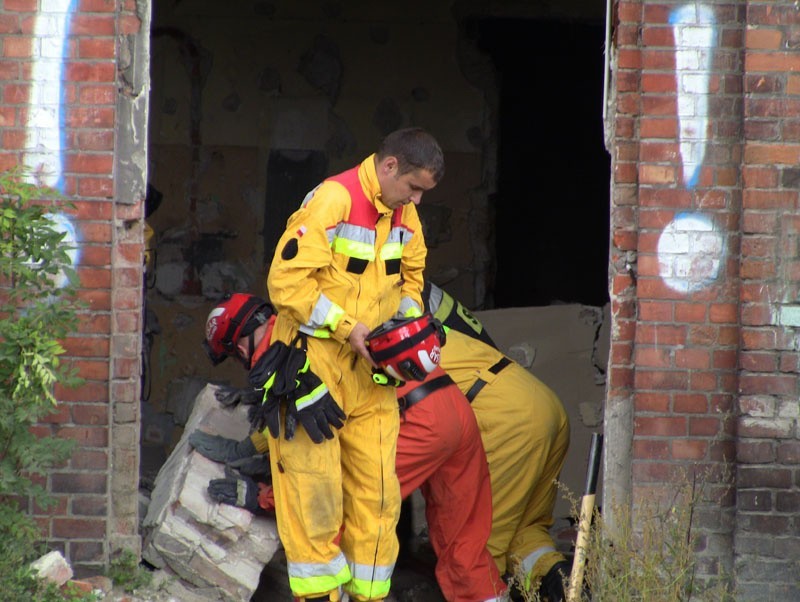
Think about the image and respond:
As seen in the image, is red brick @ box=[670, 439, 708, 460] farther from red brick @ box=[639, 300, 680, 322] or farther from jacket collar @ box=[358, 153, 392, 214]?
jacket collar @ box=[358, 153, 392, 214]

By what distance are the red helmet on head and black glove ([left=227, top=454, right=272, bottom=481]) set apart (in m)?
0.54

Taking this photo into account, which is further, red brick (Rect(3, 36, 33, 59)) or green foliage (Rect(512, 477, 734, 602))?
red brick (Rect(3, 36, 33, 59))

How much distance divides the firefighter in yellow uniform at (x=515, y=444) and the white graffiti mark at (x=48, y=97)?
2.14 m

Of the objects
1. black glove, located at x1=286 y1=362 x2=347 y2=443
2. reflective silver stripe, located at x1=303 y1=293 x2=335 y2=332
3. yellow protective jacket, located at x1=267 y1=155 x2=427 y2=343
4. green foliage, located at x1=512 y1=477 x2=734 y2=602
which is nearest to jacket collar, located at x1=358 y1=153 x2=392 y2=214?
yellow protective jacket, located at x1=267 y1=155 x2=427 y2=343

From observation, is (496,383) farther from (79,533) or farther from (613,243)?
(79,533)

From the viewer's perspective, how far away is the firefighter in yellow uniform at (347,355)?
4.55m

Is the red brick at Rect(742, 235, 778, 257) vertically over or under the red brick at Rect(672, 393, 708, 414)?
over

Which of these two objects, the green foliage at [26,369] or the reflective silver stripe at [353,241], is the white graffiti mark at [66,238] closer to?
the green foliage at [26,369]

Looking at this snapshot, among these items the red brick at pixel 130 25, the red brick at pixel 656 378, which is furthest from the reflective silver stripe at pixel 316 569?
the red brick at pixel 130 25

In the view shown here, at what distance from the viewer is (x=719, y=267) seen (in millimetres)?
4750

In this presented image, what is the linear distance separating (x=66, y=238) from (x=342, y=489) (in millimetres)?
1550

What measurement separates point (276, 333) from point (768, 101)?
87.8 inches

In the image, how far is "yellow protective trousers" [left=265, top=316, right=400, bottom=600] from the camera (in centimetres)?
464

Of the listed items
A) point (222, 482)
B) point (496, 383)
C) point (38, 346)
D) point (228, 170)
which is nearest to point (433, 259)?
point (228, 170)
